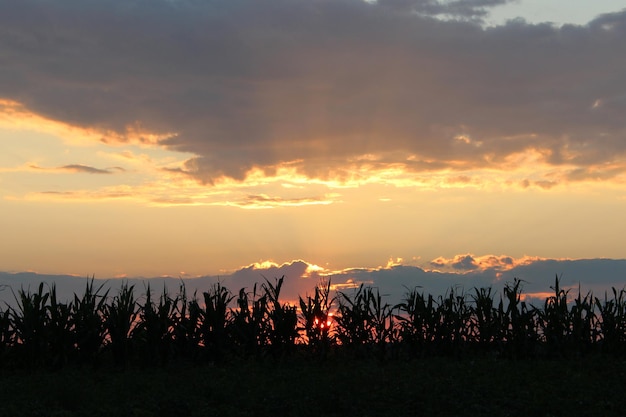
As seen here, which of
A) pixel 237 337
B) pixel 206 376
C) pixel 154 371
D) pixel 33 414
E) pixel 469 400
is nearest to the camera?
pixel 33 414

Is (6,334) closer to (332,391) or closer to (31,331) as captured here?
(31,331)

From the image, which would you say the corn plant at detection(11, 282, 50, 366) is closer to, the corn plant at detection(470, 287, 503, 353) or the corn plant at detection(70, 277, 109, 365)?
the corn plant at detection(70, 277, 109, 365)

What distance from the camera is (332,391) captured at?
15.6 m

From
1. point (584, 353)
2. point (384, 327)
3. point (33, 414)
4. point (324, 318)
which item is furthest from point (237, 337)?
point (584, 353)

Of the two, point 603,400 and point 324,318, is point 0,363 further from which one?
point 603,400

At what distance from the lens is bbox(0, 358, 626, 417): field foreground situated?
14750mm

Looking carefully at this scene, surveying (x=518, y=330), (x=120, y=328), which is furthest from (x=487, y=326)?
(x=120, y=328)

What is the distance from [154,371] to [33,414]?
185 inches

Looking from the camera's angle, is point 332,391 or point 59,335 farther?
point 59,335

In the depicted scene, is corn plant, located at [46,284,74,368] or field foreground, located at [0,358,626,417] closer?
field foreground, located at [0,358,626,417]


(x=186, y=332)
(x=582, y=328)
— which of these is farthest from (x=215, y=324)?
(x=582, y=328)

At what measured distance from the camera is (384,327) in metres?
20.6

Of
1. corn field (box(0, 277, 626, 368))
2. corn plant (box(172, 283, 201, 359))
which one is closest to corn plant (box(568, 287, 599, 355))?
corn field (box(0, 277, 626, 368))

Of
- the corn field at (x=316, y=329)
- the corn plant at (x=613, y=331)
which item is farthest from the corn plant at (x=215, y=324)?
the corn plant at (x=613, y=331)
